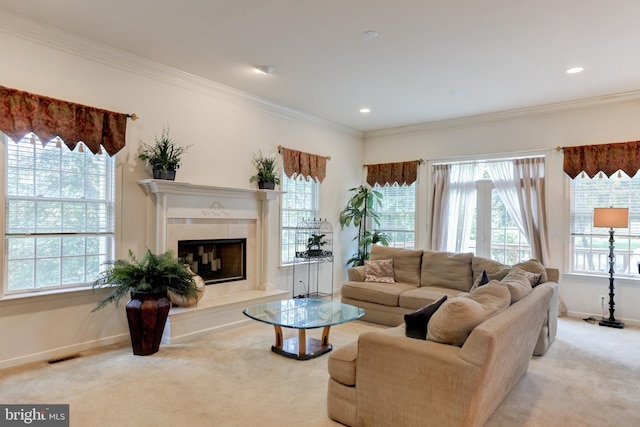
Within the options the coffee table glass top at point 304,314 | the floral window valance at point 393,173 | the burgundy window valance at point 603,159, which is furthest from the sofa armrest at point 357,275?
the burgundy window valance at point 603,159

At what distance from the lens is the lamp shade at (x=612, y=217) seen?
456 centimetres

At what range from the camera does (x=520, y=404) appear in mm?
2773

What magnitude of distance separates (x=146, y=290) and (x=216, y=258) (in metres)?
1.40

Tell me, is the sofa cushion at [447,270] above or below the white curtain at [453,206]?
below

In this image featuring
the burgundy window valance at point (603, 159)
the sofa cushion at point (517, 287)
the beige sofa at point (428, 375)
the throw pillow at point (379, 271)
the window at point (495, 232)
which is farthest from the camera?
the window at point (495, 232)

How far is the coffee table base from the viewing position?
3.58 metres

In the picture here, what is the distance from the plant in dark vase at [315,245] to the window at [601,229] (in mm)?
3643

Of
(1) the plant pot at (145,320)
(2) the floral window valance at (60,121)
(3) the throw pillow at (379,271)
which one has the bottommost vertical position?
(1) the plant pot at (145,320)

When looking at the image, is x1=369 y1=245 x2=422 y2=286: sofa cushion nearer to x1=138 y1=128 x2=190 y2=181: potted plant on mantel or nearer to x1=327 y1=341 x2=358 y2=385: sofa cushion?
x1=327 y1=341 x2=358 y2=385: sofa cushion

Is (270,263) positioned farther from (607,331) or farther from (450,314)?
(607,331)

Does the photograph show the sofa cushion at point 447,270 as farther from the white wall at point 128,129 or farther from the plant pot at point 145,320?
the plant pot at point 145,320

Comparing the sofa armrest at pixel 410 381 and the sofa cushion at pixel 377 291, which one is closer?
the sofa armrest at pixel 410 381

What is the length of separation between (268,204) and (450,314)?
3683 millimetres

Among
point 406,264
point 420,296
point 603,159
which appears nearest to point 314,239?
point 406,264
